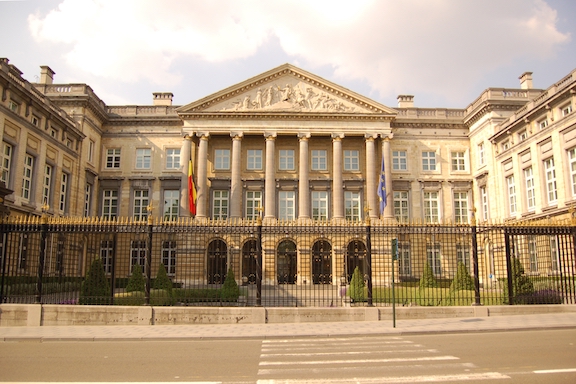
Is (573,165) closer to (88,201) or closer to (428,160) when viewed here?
(428,160)

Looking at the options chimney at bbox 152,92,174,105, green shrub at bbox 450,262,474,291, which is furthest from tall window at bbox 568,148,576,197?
chimney at bbox 152,92,174,105

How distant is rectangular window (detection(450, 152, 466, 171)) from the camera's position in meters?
45.3

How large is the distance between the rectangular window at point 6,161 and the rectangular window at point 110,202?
13.6 meters

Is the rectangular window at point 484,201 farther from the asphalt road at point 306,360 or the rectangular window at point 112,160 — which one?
the rectangular window at point 112,160

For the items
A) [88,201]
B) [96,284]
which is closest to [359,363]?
[96,284]

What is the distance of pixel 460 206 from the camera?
1753 inches

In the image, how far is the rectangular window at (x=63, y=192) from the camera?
37.3 meters

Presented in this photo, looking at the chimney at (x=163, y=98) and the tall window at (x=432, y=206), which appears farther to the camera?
the chimney at (x=163, y=98)

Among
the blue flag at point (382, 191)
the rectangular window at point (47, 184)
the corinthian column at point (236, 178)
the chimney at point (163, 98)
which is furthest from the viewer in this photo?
the chimney at point (163, 98)

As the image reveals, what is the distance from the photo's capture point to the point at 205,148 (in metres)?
42.2

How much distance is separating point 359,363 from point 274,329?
5.35m

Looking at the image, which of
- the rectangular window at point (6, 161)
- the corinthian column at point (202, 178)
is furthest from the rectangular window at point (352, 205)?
the rectangular window at point (6, 161)

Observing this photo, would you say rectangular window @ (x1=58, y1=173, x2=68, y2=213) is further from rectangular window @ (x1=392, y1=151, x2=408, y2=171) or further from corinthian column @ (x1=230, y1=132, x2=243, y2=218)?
rectangular window @ (x1=392, y1=151, x2=408, y2=171)

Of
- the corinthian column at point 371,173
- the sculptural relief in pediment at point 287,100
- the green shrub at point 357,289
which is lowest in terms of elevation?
the green shrub at point 357,289
